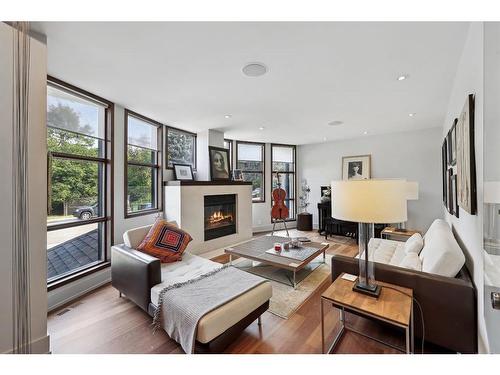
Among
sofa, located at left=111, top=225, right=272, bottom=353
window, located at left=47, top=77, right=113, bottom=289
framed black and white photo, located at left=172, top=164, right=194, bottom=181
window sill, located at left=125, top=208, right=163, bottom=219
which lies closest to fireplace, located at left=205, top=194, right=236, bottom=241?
framed black and white photo, located at left=172, top=164, right=194, bottom=181

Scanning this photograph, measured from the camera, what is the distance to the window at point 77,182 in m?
2.18

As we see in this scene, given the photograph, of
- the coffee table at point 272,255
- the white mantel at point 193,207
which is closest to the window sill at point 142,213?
the white mantel at point 193,207

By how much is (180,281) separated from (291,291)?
4.27 ft

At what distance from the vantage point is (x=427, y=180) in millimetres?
4316

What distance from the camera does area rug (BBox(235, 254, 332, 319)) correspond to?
6.82 feet

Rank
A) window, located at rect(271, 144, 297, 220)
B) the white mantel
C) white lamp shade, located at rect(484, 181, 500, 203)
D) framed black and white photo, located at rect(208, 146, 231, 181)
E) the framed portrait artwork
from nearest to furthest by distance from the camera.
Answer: white lamp shade, located at rect(484, 181, 500, 203) → the white mantel → framed black and white photo, located at rect(208, 146, 231, 181) → the framed portrait artwork → window, located at rect(271, 144, 297, 220)

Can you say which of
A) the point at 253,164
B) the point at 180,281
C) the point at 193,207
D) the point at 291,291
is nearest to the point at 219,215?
the point at 193,207

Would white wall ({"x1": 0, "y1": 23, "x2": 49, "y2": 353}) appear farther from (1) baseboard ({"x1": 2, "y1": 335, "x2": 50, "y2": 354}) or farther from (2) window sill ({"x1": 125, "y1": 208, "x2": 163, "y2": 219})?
(2) window sill ({"x1": 125, "y1": 208, "x2": 163, "y2": 219})

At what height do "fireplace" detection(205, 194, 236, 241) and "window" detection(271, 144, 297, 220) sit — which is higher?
"window" detection(271, 144, 297, 220)

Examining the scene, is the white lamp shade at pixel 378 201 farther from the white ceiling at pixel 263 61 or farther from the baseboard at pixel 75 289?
the baseboard at pixel 75 289

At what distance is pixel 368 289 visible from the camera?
1414 millimetres

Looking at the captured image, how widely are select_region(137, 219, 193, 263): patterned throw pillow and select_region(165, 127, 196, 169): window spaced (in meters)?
1.78
